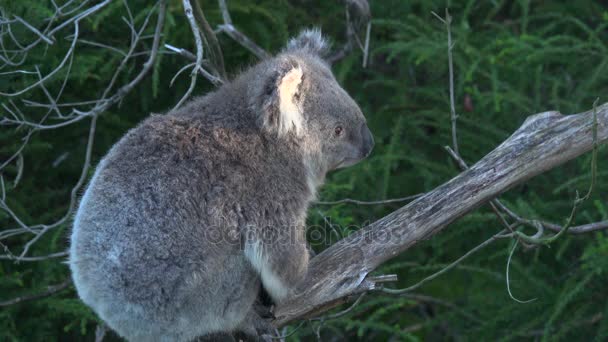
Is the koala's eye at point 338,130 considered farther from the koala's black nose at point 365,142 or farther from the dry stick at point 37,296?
the dry stick at point 37,296

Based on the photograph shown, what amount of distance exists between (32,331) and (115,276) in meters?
2.07

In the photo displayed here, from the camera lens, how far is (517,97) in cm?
533

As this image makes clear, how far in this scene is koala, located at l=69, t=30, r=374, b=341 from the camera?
3.14m

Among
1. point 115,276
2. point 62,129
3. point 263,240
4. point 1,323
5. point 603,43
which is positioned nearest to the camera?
point 115,276

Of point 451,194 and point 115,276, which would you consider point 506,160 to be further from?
point 115,276

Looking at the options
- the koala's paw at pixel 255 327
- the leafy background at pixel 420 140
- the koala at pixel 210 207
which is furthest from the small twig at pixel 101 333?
the koala's paw at pixel 255 327

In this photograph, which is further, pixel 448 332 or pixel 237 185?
pixel 448 332

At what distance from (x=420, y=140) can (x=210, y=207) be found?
9.44 feet

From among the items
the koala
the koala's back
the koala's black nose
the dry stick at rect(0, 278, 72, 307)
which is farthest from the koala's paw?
the dry stick at rect(0, 278, 72, 307)

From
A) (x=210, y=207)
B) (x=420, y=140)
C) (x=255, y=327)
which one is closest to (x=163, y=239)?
(x=210, y=207)

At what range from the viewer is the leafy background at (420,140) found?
4832 millimetres

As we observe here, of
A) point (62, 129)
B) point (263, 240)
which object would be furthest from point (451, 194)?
point (62, 129)

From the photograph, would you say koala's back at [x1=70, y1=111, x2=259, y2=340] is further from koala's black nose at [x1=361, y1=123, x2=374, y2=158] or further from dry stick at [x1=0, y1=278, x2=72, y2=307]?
dry stick at [x1=0, y1=278, x2=72, y2=307]

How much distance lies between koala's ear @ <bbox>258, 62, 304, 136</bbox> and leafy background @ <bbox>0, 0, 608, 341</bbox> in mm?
1370
